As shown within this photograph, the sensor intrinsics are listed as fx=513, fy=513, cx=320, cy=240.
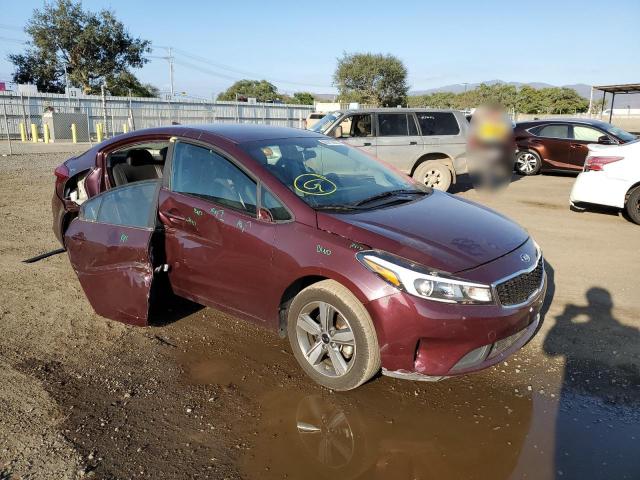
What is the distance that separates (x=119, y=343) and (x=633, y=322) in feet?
14.0

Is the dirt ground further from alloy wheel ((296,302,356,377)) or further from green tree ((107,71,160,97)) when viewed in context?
green tree ((107,71,160,97))

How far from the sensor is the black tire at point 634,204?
7.86m

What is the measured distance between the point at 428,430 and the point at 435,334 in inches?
22.8

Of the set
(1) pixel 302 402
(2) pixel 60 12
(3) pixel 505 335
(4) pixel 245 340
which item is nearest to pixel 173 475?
(1) pixel 302 402

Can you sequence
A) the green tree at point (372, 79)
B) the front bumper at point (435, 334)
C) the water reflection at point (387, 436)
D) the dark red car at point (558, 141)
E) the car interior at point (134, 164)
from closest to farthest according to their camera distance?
the water reflection at point (387, 436), the front bumper at point (435, 334), the car interior at point (134, 164), the dark red car at point (558, 141), the green tree at point (372, 79)

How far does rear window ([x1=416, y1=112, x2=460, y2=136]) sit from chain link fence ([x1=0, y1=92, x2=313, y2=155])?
15862 mm

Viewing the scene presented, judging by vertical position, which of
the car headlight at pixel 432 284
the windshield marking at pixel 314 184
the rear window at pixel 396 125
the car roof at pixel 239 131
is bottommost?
the car headlight at pixel 432 284

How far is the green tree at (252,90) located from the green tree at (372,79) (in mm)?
24725

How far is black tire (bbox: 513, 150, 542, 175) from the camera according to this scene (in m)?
13.7

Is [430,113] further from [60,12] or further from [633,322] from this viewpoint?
[60,12]

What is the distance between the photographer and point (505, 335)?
3047 millimetres

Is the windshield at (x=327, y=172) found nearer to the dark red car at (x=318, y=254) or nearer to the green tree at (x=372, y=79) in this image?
the dark red car at (x=318, y=254)

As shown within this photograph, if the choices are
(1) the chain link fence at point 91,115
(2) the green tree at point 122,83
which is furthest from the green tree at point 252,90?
(1) the chain link fence at point 91,115

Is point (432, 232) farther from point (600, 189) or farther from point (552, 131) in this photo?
point (552, 131)
